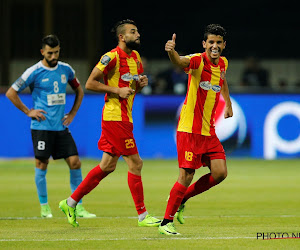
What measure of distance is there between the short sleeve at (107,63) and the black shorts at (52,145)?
1557 millimetres

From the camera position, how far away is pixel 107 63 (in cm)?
860

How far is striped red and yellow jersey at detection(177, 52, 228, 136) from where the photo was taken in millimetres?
8406

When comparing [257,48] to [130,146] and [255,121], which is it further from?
[130,146]

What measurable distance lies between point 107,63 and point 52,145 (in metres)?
1.74

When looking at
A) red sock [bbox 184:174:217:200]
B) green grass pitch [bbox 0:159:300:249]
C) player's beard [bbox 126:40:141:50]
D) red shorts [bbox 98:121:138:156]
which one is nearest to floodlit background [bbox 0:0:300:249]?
green grass pitch [bbox 0:159:300:249]

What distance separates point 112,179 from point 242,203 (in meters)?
3.97

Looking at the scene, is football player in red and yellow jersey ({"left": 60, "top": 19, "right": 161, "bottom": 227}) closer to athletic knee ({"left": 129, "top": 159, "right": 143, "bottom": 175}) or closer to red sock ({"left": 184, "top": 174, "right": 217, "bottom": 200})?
athletic knee ({"left": 129, "top": 159, "right": 143, "bottom": 175})

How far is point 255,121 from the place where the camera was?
17.9 metres

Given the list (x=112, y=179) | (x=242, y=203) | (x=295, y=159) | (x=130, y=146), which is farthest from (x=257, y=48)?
(x=130, y=146)

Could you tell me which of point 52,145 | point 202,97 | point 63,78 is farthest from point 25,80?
point 202,97

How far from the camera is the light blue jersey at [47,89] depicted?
32.6 feet

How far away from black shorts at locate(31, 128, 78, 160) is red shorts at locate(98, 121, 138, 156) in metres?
1.22

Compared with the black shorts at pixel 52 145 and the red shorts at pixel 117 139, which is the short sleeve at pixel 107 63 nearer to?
the red shorts at pixel 117 139

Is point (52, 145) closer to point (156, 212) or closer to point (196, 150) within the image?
point (156, 212)
